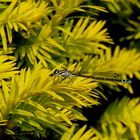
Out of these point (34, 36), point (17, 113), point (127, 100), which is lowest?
point (127, 100)

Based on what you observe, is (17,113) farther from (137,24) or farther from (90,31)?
(137,24)

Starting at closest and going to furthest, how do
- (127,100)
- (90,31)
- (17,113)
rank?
(17,113)
(90,31)
(127,100)

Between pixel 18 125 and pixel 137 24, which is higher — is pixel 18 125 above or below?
below

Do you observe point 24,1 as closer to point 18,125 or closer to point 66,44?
point 66,44

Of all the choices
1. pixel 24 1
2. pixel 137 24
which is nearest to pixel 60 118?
pixel 24 1

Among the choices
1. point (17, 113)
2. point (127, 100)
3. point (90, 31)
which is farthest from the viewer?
point (127, 100)

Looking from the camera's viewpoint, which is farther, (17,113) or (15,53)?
(15,53)

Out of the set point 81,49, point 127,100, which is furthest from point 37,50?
point 127,100
